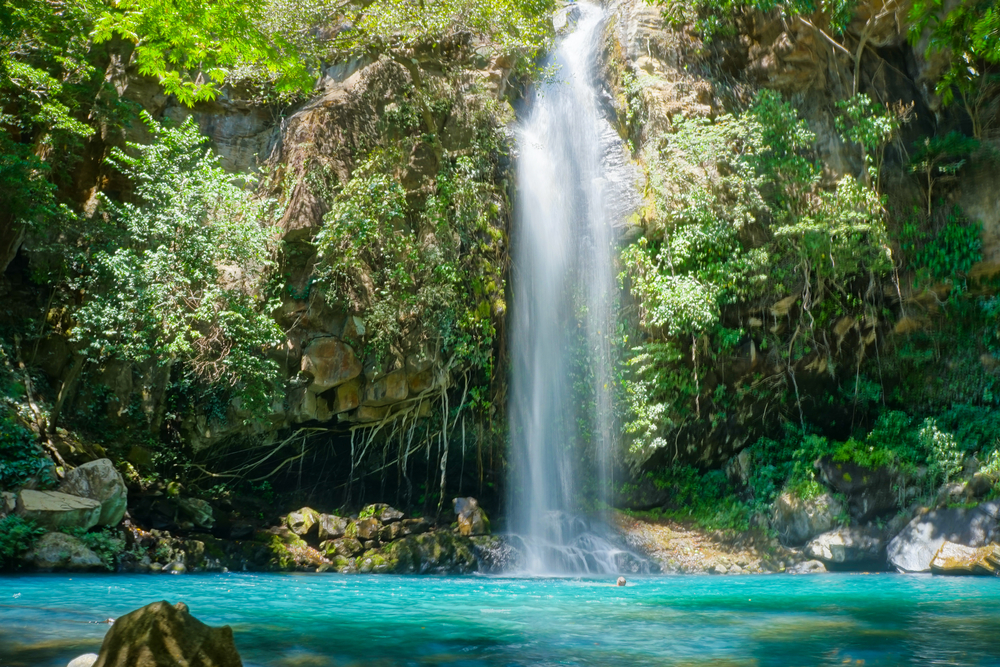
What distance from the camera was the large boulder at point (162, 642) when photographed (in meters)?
2.97

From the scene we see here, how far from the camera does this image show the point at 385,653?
4727 mm

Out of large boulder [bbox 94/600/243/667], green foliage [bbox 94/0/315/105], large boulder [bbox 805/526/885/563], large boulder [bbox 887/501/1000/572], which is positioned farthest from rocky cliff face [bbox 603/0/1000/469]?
large boulder [bbox 94/600/243/667]

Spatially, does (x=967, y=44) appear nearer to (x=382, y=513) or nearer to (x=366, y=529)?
(x=382, y=513)

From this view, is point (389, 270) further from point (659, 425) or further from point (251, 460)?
point (659, 425)

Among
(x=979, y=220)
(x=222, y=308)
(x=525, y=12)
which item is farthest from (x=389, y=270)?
(x=979, y=220)

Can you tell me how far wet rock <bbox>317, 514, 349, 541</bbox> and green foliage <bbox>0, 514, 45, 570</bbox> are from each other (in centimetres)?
434

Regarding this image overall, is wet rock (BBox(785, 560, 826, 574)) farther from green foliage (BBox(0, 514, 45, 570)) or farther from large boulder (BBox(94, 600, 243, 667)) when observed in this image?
green foliage (BBox(0, 514, 45, 570))

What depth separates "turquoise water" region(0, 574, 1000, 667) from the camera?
15.2 ft

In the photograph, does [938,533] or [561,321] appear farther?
[561,321]

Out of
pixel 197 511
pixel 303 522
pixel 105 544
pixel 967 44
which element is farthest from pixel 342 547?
pixel 967 44

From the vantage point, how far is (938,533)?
11523 mm

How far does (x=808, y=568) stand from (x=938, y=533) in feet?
7.32

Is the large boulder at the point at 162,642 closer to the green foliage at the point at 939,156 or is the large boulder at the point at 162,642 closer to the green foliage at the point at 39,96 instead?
the green foliage at the point at 39,96

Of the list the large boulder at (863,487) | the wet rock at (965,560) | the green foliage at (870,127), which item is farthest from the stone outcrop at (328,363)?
the green foliage at (870,127)
